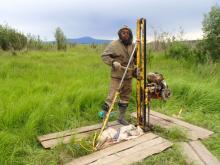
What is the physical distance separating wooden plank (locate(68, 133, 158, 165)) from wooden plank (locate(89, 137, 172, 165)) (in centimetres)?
6

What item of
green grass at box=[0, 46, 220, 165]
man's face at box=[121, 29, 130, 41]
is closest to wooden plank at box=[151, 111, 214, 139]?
green grass at box=[0, 46, 220, 165]

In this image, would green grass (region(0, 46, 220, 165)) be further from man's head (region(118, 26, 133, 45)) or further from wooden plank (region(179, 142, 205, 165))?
man's head (region(118, 26, 133, 45))

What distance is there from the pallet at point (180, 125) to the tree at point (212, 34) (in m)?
5.36

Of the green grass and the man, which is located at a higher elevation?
the man

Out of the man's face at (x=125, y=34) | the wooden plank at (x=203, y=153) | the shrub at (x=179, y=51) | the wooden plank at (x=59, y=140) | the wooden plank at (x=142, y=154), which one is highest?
the man's face at (x=125, y=34)

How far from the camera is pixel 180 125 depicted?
453 cm

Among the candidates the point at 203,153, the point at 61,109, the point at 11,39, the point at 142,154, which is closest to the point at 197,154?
the point at 203,153

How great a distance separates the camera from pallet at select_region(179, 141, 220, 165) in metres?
3.33

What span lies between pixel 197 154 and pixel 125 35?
189cm

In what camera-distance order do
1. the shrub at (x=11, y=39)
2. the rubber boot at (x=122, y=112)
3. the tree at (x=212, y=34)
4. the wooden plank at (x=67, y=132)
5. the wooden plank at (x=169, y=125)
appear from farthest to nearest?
the shrub at (x=11, y=39) → the tree at (x=212, y=34) → the rubber boot at (x=122, y=112) → the wooden plank at (x=169, y=125) → the wooden plank at (x=67, y=132)

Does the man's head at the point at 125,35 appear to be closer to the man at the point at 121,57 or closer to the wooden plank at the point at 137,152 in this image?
the man at the point at 121,57

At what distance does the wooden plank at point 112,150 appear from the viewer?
3.19 metres

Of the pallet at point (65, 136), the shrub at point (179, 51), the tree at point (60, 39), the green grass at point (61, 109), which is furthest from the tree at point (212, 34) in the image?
the tree at point (60, 39)

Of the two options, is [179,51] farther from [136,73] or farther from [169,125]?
[136,73]
